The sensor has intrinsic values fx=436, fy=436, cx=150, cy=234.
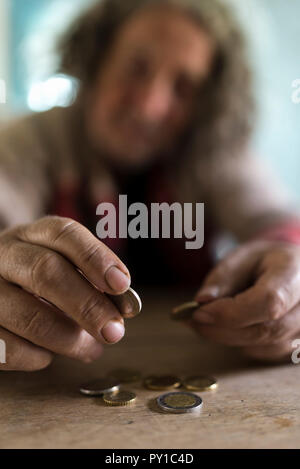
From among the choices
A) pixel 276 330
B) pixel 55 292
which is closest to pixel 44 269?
pixel 55 292

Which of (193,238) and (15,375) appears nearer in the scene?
(15,375)

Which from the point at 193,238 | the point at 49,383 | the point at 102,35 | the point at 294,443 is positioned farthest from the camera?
the point at 102,35

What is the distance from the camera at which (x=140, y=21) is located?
90 centimetres

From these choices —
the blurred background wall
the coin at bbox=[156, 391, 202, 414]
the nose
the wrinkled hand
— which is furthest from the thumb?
the nose

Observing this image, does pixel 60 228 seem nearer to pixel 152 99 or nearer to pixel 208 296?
pixel 208 296

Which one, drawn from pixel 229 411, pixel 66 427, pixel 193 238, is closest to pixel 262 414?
pixel 229 411

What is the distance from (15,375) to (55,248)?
15cm

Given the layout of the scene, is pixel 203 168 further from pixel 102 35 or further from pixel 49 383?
pixel 49 383

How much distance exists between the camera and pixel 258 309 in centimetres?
40

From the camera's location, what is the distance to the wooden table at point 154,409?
11.8 inches

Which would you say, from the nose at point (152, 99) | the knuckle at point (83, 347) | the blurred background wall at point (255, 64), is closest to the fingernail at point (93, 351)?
the knuckle at point (83, 347)

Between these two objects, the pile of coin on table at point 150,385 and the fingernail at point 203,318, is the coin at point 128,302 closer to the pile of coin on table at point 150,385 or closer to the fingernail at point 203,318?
the pile of coin on table at point 150,385

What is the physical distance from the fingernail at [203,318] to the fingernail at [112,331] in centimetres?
11

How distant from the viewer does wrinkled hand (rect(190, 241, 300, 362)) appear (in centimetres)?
41
